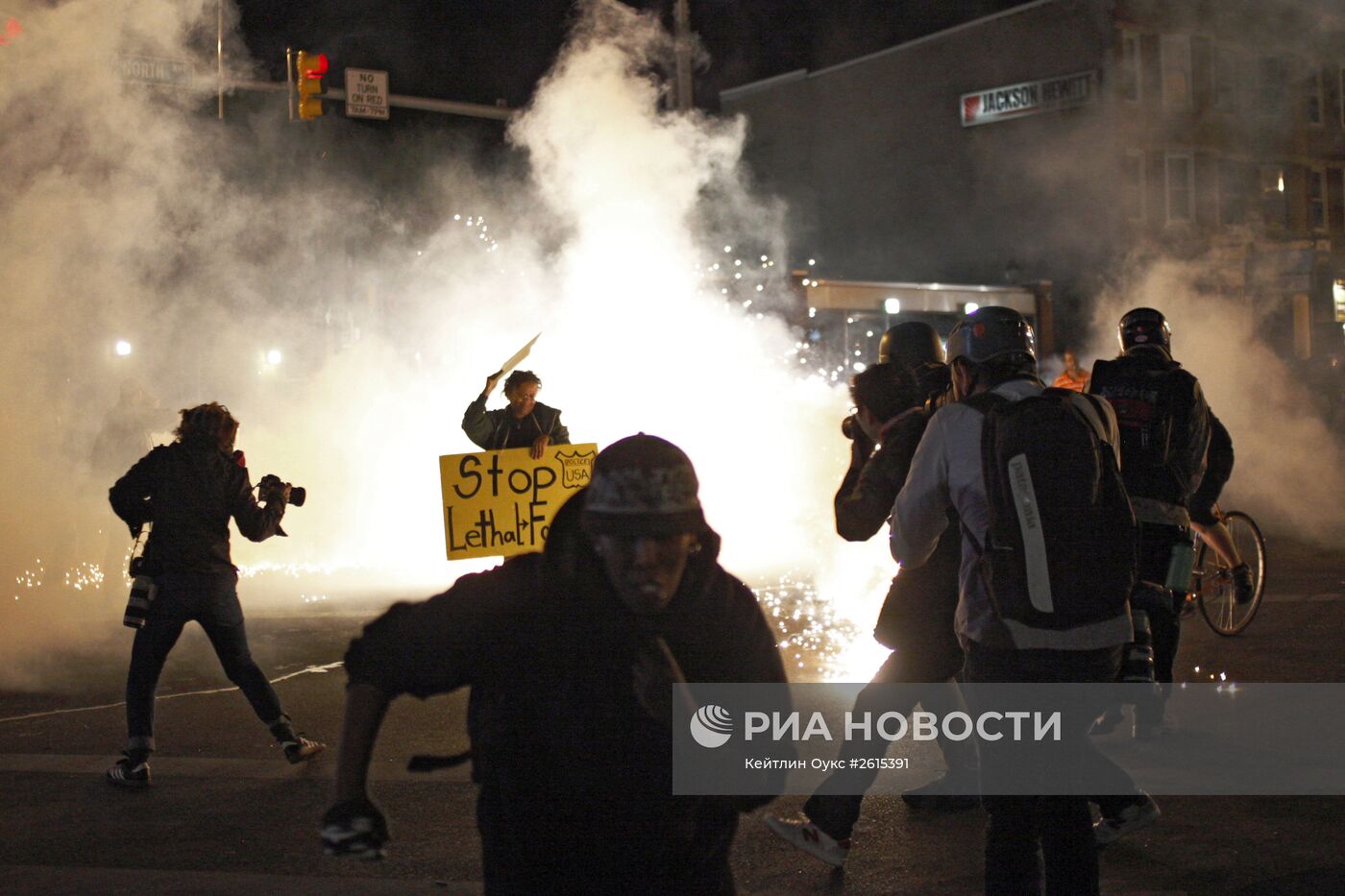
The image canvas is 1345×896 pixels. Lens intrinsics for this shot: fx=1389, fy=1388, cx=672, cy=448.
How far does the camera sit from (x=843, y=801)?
14.0 feet

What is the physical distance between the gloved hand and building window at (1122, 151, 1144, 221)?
30.5m

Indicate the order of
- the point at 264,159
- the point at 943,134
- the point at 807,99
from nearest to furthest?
the point at 264,159, the point at 943,134, the point at 807,99

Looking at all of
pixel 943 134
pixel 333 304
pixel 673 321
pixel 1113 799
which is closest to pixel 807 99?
pixel 943 134

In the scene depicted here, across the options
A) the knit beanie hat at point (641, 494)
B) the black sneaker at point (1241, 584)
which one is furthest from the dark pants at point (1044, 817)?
the black sneaker at point (1241, 584)

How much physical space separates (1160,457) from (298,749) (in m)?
3.79

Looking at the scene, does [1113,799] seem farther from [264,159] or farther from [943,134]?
[943,134]

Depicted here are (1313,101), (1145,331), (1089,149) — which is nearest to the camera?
(1145,331)

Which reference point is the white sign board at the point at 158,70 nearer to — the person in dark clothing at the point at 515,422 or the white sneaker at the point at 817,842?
the person in dark clothing at the point at 515,422

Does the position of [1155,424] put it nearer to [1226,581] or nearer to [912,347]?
[912,347]

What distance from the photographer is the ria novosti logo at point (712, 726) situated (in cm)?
236

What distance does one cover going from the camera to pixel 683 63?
14.6 m

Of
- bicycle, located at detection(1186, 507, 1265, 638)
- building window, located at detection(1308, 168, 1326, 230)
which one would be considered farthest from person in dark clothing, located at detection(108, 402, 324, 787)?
building window, located at detection(1308, 168, 1326, 230)

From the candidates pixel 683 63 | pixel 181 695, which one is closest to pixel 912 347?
pixel 181 695

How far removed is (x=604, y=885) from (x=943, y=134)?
32.7m
